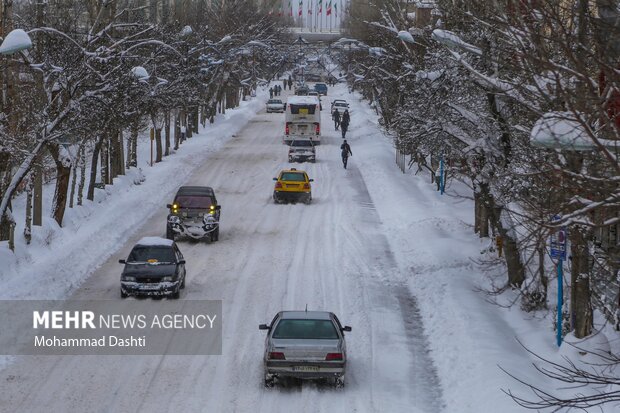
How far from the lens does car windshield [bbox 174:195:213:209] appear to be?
117 feet

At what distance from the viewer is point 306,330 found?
19359 mm

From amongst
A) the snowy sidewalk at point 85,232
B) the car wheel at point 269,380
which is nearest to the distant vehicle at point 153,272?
the snowy sidewalk at point 85,232

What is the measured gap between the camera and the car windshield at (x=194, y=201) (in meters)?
35.6

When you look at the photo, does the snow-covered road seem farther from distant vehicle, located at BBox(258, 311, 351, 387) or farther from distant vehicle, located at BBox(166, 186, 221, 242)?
distant vehicle, located at BBox(166, 186, 221, 242)

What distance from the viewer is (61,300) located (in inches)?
1014

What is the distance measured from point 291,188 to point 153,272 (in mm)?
18241

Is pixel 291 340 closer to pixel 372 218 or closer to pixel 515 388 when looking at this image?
pixel 515 388

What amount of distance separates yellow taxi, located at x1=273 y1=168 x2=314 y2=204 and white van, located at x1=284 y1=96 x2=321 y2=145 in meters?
23.8

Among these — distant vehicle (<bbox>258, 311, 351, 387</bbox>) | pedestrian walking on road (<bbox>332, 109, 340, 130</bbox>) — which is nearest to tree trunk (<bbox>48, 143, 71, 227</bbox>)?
distant vehicle (<bbox>258, 311, 351, 387</bbox>)

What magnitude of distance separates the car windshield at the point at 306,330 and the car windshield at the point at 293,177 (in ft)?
80.5

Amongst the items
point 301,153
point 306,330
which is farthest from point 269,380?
point 301,153

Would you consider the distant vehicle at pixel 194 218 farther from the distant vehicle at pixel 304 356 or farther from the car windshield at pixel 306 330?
the distant vehicle at pixel 304 356

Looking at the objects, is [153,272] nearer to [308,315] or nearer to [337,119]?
[308,315]

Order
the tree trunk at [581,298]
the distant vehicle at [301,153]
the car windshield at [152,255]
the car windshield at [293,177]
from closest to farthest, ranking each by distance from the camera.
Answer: the tree trunk at [581,298], the car windshield at [152,255], the car windshield at [293,177], the distant vehicle at [301,153]
